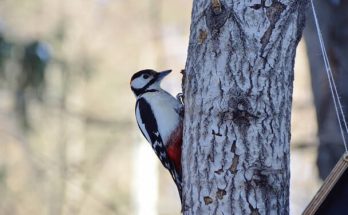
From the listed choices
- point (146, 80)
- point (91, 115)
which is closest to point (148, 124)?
point (146, 80)

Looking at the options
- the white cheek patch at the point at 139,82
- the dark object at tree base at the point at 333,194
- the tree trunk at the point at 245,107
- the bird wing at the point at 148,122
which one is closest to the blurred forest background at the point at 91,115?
the white cheek patch at the point at 139,82

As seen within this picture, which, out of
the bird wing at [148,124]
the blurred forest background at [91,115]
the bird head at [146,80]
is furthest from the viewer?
the blurred forest background at [91,115]

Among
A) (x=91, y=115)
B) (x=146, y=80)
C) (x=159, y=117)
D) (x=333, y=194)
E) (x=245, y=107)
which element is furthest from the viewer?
(x=91, y=115)

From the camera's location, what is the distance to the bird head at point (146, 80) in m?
4.21

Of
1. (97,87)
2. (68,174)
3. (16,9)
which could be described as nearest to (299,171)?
(68,174)

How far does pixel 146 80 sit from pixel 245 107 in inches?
60.0

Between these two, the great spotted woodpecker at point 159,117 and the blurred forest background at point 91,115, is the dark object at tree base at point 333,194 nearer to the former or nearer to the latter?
the great spotted woodpecker at point 159,117

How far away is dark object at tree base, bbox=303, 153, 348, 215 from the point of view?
2789mm

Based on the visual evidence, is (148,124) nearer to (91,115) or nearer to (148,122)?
(148,122)

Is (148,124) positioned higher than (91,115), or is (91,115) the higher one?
(148,124)

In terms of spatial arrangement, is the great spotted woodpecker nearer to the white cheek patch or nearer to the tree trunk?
the white cheek patch

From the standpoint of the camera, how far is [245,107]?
2.78m

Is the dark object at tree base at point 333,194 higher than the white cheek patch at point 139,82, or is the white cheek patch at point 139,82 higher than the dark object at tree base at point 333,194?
the white cheek patch at point 139,82

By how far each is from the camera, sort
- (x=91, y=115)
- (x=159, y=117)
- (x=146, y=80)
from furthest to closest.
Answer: (x=91, y=115) < (x=146, y=80) < (x=159, y=117)
